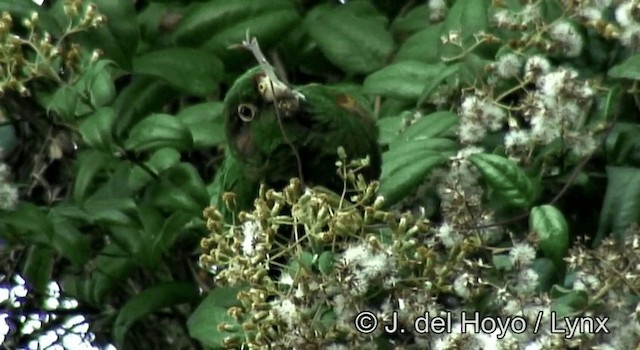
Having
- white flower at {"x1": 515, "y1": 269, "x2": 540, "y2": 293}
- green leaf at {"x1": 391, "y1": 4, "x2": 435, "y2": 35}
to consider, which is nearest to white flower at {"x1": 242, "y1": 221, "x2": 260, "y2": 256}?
white flower at {"x1": 515, "y1": 269, "x2": 540, "y2": 293}

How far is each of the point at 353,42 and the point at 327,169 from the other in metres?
0.33

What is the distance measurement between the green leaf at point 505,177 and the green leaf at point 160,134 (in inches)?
11.4

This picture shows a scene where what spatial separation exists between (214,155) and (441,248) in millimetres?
459

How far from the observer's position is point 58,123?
1520 millimetres

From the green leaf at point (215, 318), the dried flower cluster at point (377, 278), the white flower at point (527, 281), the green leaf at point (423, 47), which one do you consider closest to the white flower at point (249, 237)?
the dried flower cluster at point (377, 278)

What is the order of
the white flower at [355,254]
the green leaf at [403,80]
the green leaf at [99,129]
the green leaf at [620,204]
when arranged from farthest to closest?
the green leaf at [403,80] < the green leaf at [99,129] < the green leaf at [620,204] < the white flower at [355,254]

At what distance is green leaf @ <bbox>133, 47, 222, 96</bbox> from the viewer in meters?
1.59

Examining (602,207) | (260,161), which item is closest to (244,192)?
(260,161)

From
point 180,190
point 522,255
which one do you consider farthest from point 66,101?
point 522,255

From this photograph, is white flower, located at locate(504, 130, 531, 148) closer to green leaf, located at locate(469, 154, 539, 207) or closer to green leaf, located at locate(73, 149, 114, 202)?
green leaf, located at locate(469, 154, 539, 207)

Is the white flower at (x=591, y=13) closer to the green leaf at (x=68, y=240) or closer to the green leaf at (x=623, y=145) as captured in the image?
the green leaf at (x=623, y=145)

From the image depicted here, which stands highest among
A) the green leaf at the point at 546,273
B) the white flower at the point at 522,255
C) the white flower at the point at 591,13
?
the white flower at the point at 591,13

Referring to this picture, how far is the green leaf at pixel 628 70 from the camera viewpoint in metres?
1.33

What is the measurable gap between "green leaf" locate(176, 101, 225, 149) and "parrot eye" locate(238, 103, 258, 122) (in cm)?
16
